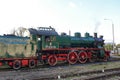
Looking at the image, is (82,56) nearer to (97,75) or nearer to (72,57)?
(72,57)

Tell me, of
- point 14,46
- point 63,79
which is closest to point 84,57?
point 14,46

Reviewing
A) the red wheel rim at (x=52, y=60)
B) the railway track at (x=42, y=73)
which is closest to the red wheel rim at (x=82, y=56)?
the red wheel rim at (x=52, y=60)

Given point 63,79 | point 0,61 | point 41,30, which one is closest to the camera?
point 63,79

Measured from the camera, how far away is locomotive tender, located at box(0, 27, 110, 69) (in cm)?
1864

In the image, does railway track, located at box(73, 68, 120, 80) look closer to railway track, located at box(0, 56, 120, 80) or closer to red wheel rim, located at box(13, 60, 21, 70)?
railway track, located at box(0, 56, 120, 80)

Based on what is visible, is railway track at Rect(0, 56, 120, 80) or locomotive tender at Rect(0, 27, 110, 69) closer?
railway track at Rect(0, 56, 120, 80)

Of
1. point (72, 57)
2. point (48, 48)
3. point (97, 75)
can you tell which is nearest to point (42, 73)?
point (97, 75)

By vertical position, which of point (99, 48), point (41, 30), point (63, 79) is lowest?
point (63, 79)

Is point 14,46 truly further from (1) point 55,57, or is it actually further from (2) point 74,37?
(2) point 74,37

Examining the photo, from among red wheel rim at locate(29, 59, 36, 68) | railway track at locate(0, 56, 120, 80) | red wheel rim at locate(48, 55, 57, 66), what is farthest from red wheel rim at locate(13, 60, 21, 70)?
red wheel rim at locate(48, 55, 57, 66)

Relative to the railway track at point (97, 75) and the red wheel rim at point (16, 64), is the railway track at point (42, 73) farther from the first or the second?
the red wheel rim at point (16, 64)

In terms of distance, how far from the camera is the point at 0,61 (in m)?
18.1

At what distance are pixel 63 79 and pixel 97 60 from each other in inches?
558

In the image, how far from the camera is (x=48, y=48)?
20891mm
